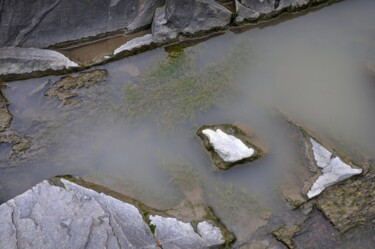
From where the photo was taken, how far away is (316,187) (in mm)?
5719

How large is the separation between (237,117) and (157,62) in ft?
5.05

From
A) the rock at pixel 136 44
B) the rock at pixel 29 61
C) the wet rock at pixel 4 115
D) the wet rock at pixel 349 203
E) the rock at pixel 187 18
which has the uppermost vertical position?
the rock at pixel 187 18

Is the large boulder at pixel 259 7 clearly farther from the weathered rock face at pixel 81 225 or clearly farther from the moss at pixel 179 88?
the weathered rock face at pixel 81 225

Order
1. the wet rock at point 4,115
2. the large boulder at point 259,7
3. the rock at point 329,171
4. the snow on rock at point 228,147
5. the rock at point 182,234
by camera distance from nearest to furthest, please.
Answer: the rock at point 182,234, the rock at point 329,171, the snow on rock at point 228,147, the wet rock at point 4,115, the large boulder at point 259,7

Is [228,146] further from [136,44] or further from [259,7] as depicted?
[259,7]

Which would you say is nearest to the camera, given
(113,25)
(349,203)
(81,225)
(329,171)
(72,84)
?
(81,225)

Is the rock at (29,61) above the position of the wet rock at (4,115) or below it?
Result: above

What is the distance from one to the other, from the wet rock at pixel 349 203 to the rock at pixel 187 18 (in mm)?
3124

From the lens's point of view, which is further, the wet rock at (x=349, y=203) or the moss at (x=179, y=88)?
the moss at (x=179, y=88)

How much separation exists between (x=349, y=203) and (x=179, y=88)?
2.84m

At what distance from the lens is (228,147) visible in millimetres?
5938

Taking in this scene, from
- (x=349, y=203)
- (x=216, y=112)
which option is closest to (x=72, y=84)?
(x=216, y=112)

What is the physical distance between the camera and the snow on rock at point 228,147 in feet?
19.3

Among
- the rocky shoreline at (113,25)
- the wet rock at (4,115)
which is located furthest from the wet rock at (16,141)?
the rocky shoreline at (113,25)
